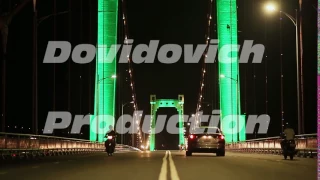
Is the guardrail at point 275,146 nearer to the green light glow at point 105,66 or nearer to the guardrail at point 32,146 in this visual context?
the guardrail at point 32,146

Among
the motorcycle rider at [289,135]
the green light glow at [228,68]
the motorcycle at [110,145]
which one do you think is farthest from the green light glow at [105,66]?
the motorcycle rider at [289,135]

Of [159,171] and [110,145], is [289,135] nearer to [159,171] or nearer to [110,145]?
[110,145]

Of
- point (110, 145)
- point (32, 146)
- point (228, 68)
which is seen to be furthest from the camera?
point (228, 68)

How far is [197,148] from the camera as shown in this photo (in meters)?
24.6

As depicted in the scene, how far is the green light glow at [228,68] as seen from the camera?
50938mm

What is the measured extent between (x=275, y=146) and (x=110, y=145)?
8.08 meters

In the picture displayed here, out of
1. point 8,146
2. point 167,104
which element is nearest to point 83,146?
point 8,146

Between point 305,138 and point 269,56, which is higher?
point 269,56

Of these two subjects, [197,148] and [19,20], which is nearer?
[197,148]

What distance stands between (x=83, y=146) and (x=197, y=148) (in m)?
13.0

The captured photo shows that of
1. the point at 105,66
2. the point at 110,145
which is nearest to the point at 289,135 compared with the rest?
the point at 110,145

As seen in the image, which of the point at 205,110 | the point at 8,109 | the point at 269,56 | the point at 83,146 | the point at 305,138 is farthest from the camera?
the point at 205,110

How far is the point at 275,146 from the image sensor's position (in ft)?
96.5

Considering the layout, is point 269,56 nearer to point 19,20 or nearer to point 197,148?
point 19,20
